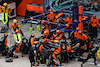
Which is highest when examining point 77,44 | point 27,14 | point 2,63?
point 27,14

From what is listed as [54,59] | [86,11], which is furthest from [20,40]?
[86,11]

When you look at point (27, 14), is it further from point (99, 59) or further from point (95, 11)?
point (99, 59)

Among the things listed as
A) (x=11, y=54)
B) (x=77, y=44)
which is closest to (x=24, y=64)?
(x=11, y=54)

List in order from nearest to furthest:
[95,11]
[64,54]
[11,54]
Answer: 1. [64,54]
2. [11,54]
3. [95,11]

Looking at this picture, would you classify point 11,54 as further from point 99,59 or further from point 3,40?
point 99,59

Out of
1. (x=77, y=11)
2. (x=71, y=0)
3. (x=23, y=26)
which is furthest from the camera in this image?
(x=23, y=26)

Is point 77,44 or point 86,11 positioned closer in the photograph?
point 77,44

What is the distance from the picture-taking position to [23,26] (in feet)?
73.0

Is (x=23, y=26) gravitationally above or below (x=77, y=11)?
below

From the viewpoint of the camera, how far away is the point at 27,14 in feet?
76.6

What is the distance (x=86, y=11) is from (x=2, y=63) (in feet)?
28.7

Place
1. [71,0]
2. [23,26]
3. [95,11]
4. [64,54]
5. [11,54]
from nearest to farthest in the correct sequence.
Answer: [64,54]
[11,54]
[95,11]
[71,0]
[23,26]

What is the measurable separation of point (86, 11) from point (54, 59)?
24.1 feet

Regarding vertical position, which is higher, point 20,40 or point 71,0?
point 71,0
